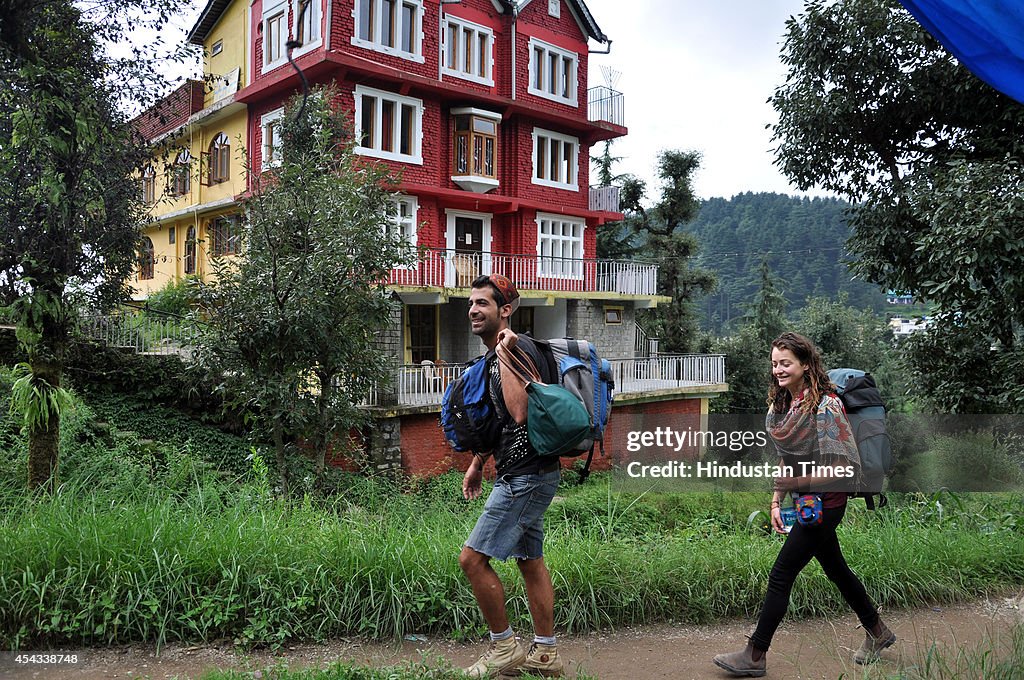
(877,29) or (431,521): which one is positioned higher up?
(877,29)

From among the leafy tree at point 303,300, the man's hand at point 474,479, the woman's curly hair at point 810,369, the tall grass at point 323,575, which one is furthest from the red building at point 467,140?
the woman's curly hair at point 810,369

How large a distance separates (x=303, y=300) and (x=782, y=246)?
176 feet

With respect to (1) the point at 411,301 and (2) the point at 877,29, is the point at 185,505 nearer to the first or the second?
(2) the point at 877,29

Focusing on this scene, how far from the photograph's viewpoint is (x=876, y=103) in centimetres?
1157

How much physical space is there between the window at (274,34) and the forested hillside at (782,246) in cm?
3767

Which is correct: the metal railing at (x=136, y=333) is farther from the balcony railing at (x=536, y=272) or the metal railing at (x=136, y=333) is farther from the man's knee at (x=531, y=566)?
the man's knee at (x=531, y=566)

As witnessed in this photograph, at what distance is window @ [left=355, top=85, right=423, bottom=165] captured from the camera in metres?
20.6

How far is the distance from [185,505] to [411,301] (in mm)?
15624

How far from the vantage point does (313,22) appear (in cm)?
2011

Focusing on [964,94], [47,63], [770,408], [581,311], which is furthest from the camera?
[581,311]

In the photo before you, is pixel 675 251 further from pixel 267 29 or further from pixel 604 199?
pixel 267 29

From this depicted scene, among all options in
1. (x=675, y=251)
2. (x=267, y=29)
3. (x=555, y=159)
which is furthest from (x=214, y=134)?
(x=675, y=251)

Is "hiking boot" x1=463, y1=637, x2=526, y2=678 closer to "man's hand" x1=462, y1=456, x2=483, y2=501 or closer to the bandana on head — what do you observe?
"man's hand" x1=462, y1=456, x2=483, y2=501

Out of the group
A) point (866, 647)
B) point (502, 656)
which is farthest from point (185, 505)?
point (866, 647)
